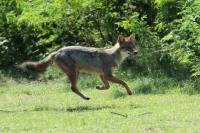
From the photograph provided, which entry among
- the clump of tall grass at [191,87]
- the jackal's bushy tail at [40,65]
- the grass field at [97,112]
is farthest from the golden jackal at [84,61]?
the clump of tall grass at [191,87]

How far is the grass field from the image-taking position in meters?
10.6

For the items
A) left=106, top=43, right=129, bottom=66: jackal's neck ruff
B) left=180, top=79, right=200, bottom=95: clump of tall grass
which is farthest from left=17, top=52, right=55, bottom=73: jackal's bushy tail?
left=180, top=79, right=200, bottom=95: clump of tall grass

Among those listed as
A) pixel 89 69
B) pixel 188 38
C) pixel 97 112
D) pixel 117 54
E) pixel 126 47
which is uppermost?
pixel 188 38

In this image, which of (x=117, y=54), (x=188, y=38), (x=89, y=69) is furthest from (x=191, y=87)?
(x=89, y=69)

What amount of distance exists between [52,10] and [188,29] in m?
5.21

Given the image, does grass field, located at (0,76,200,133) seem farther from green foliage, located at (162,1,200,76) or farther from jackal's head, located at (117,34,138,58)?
green foliage, located at (162,1,200,76)

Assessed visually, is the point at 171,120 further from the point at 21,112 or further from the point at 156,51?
the point at 156,51

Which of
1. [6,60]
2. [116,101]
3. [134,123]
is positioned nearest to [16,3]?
[6,60]

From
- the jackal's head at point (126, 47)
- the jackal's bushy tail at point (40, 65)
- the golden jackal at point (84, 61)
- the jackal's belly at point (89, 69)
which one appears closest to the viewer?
the golden jackal at point (84, 61)

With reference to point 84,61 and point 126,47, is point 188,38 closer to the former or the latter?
point 126,47

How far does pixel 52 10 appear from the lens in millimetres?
19234

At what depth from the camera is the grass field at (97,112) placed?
34.8 ft

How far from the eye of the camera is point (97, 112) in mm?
12430

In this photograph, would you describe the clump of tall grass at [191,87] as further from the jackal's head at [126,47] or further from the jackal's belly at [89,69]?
the jackal's belly at [89,69]
